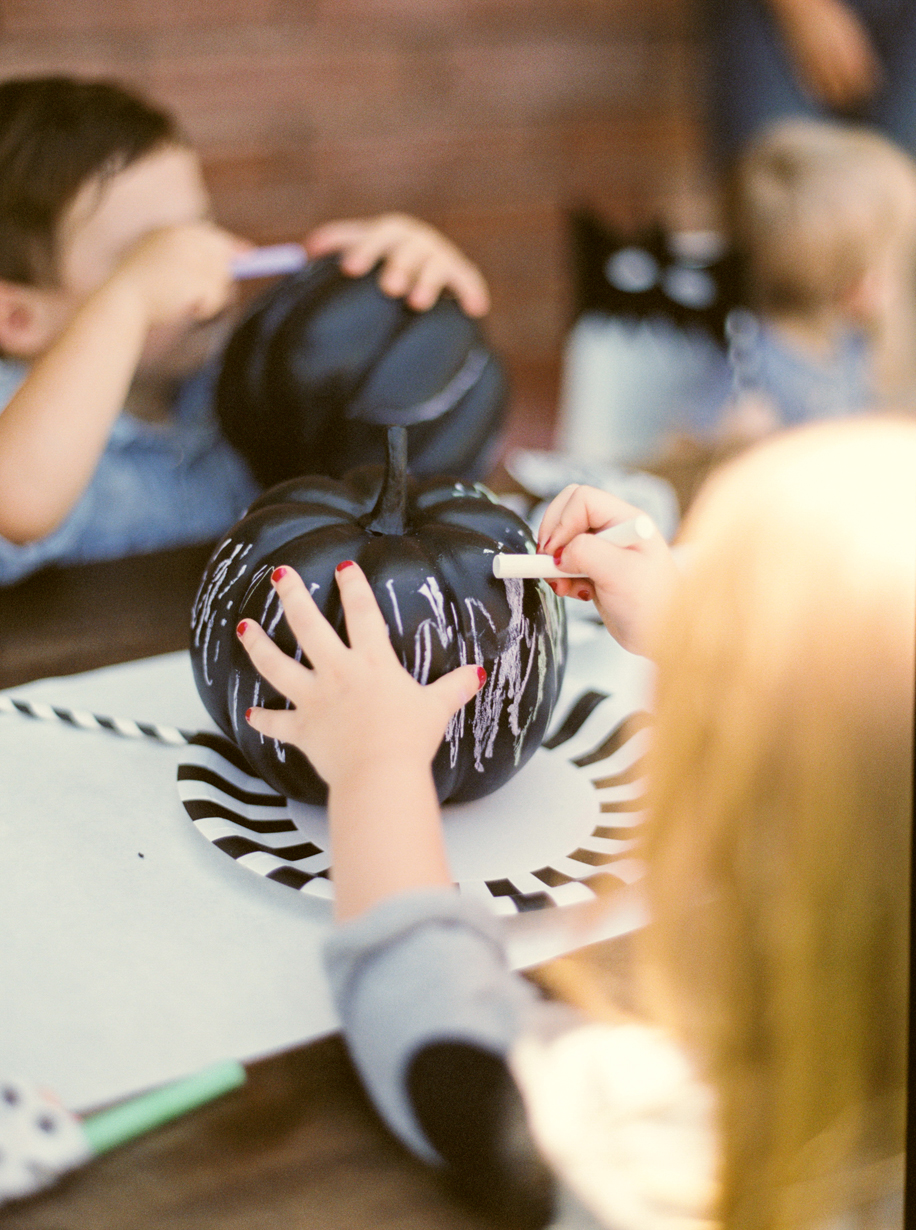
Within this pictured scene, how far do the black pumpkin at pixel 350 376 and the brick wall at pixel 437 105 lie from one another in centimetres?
240

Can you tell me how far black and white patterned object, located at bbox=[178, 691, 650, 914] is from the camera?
0.63 metres

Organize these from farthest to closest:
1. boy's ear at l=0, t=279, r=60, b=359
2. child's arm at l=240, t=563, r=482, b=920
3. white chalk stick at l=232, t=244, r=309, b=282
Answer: boy's ear at l=0, t=279, r=60, b=359 → white chalk stick at l=232, t=244, r=309, b=282 → child's arm at l=240, t=563, r=482, b=920

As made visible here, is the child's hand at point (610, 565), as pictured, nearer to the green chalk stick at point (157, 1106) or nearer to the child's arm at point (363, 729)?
the child's arm at point (363, 729)

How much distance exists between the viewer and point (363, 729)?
63 cm

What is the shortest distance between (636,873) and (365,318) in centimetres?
69

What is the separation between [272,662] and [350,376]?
517 millimetres

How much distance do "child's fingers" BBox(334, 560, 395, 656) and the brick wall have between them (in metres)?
2.94

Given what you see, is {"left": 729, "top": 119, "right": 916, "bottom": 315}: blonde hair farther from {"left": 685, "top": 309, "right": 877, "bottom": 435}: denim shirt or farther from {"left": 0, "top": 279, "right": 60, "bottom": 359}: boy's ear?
{"left": 0, "top": 279, "right": 60, "bottom": 359}: boy's ear

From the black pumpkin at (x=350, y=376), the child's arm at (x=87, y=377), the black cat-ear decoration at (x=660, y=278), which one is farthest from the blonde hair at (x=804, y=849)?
the black cat-ear decoration at (x=660, y=278)

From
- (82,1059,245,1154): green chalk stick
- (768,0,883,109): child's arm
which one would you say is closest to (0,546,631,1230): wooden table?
(82,1059,245,1154): green chalk stick

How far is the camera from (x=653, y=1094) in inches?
19.5

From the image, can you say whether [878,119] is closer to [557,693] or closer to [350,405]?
[350,405]

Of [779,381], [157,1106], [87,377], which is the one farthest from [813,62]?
[157,1106]

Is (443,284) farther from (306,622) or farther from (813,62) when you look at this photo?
(813,62)
